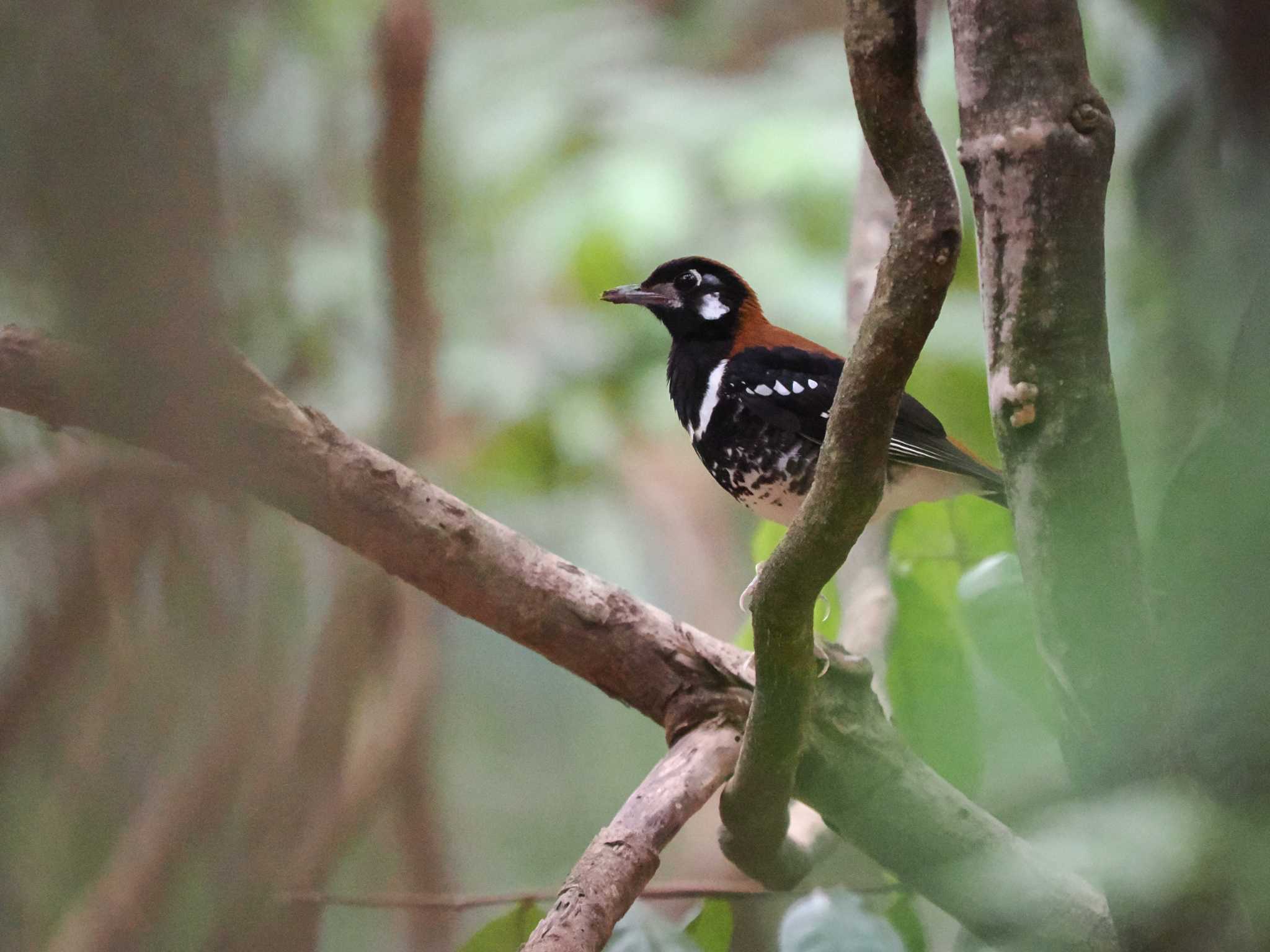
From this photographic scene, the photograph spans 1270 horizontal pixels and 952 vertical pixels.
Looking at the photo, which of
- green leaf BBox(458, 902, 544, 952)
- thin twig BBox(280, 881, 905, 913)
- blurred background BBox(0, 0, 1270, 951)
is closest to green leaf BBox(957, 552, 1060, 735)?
blurred background BBox(0, 0, 1270, 951)

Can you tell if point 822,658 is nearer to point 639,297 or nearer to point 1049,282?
point 1049,282

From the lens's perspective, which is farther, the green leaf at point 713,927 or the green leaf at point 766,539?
the green leaf at point 766,539

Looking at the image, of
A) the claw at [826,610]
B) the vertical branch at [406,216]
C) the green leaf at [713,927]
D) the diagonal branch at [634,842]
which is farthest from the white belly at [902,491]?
the vertical branch at [406,216]

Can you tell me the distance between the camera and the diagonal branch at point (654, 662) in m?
0.95

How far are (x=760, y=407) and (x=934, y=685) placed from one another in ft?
1.45

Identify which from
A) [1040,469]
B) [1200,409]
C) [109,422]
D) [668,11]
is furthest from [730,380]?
[668,11]

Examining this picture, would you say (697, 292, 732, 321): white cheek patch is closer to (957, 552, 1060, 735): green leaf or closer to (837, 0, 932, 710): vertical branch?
(837, 0, 932, 710): vertical branch

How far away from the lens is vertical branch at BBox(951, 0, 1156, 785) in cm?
91

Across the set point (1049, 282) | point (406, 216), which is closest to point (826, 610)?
point (1049, 282)

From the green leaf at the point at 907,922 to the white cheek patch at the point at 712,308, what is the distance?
0.85 metres

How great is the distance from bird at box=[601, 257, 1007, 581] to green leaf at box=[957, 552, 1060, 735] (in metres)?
0.20

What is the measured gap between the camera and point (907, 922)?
130cm

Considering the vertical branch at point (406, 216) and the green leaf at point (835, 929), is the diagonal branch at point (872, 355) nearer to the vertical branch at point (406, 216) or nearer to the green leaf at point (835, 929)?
the green leaf at point (835, 929)

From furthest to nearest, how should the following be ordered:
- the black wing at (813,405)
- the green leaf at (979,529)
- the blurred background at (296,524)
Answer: the green leaf at (979,529)
the black wing at (813,405)
the blurred background at (296,524)
